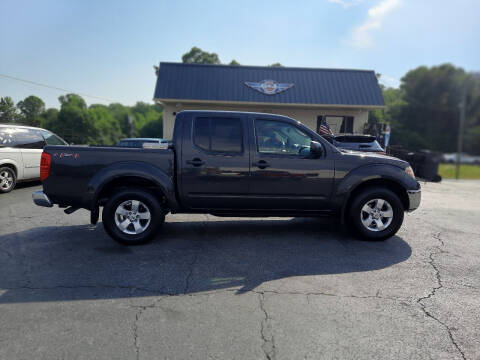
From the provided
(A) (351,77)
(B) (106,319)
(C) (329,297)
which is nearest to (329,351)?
(C) (329,297)

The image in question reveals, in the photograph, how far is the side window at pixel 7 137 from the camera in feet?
28.7

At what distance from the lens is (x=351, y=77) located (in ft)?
63.2

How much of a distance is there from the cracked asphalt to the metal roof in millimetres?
13571

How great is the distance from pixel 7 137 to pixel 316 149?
8.48 metres

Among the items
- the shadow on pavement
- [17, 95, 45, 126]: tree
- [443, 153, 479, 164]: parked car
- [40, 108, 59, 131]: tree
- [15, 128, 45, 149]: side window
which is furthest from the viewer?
[40, 108, 59, 131]: tree

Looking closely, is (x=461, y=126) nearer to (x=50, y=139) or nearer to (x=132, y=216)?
(x=132, y=216)

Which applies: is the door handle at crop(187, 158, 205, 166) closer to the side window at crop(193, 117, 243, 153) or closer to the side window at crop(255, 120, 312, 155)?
the side window at crop(193, 117, 243, 153)

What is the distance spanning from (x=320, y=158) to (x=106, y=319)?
351 cm

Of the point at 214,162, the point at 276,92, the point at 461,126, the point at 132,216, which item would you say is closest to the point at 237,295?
the point at 214,162

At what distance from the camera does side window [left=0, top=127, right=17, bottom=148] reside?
875 centimetres

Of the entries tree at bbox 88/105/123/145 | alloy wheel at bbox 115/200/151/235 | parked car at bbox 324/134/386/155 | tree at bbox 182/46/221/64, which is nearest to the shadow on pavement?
alloy wheel at bbox 115/200/151/235

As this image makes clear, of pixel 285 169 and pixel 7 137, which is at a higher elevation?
pixel 7 137

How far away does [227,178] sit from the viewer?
4.88 metres

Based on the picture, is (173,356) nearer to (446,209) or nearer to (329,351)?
(329,351)
